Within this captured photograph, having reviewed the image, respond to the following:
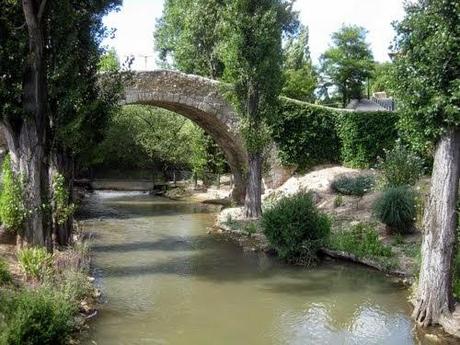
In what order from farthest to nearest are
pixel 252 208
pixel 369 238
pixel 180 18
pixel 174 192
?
pixel 180 18 < pixel 174 192 < pixel 252 208 < pixel 369 238

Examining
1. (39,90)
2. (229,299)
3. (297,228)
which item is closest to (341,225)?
(297,228)

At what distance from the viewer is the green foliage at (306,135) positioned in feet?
71.1

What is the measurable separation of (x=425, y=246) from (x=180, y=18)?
26.1 meters

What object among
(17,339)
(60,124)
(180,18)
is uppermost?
(180,18)

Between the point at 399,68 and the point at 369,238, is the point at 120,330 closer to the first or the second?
the point at 399,68

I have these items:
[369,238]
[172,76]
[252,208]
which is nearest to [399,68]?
[369,238]

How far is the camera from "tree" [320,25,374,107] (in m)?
34.2

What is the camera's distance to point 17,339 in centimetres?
611

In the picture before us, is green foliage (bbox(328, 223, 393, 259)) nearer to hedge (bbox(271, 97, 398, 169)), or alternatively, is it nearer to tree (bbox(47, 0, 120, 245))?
tree (bbox(47, 0, 120, 245))

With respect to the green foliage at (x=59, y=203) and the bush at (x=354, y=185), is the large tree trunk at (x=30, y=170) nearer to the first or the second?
the green foliage at (x=59, y=203)

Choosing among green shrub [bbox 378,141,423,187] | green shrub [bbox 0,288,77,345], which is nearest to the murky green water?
green shrub [bbox 0,288,77,345]

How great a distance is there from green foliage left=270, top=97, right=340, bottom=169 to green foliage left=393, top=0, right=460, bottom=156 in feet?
43.8

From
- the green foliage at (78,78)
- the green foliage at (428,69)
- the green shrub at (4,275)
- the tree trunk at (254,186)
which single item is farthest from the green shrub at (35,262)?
A: the tree trunk at (254,186)

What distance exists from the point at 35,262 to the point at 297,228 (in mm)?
5657
